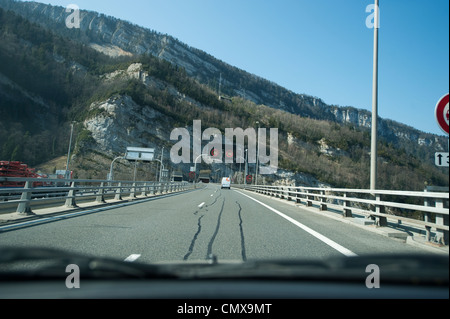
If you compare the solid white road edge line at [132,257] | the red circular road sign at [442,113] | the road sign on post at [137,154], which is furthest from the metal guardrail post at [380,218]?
the road sign on post at [137,154]

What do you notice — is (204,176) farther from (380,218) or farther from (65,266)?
(65,266)

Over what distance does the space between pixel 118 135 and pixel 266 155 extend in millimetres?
63014

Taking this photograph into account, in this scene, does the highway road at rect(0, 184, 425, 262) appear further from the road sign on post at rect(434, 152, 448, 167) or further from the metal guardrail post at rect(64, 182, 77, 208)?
the metal guardrail post at rect(64, 182, 77, 208)

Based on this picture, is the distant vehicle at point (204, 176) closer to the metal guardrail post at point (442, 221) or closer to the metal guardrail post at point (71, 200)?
the metal guardrail post at point (71, 200)

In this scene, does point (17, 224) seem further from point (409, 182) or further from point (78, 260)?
point (409, 182)

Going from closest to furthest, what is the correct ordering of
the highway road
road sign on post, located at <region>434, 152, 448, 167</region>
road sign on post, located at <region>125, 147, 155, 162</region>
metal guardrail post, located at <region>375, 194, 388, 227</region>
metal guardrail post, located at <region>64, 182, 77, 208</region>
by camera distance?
road sign on post, located at <region>434, 152, 448, 167</region> < the highway road < metal guardrail post, located at <region>375, 194, 388, 227</region> < metal guardrail post, located at <region>64, 182, 77, 208</region> < road sign on post, located at <region>125, 147, 155, 162</region>

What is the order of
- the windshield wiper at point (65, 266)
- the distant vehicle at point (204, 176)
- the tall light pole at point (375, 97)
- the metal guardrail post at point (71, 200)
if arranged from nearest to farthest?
the windshield wiper at point (65, 266) < the tall light pole at point (375, 97) < the metal guardrail post at point (71, 200) < the distant vehicle at point (204, 176)

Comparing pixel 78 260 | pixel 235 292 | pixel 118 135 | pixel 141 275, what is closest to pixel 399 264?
pixel 235 292

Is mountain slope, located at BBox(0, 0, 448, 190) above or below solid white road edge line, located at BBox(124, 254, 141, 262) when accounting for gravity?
above

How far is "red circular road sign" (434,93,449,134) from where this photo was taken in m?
4.17

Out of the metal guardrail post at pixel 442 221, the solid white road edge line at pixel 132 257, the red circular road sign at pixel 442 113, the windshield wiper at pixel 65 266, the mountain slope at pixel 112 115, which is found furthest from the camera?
the mountain slope at pixel 112 115

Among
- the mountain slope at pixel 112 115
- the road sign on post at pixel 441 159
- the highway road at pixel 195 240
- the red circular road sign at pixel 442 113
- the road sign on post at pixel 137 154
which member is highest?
the mountain slope at pixel 112 115

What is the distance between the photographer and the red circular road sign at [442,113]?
417 cm

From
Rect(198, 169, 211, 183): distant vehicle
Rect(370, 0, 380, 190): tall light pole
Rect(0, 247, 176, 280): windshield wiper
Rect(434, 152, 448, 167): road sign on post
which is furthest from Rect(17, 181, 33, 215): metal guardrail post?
Rect(198, 169, 211, 183): distant vehicle
